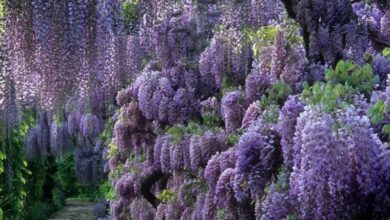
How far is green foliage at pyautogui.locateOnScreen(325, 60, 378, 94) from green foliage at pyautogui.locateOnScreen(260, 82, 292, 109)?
809mm

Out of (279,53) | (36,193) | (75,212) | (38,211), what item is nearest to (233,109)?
(279,53)

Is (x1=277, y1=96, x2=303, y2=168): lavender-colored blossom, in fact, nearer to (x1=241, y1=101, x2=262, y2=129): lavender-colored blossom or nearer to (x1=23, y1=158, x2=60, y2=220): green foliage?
(x1=241, y1=101, x2=262, y2=129): lavender-colored blossom

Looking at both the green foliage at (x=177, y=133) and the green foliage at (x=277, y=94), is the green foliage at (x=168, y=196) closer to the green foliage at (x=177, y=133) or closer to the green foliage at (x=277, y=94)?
the green foliage at (x=177, y=133)

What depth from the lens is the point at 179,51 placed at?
7.97 meters

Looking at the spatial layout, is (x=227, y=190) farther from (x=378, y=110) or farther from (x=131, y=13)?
(x=131, y=13)

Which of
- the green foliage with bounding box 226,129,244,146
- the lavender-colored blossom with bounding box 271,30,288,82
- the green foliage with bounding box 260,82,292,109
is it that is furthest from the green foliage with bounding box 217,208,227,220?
the lavender-colored blossom with bounding box 271,30,288,82

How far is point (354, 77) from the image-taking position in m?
4.32

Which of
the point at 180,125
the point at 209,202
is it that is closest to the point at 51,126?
the point at 180,125

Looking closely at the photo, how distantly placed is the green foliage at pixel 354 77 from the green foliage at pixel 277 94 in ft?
2.65

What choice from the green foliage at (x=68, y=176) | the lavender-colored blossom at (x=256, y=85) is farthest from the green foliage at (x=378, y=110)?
the green foliage at (x=68, y=176)

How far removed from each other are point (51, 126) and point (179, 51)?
408 inches

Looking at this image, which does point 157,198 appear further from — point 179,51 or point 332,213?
point 332,213

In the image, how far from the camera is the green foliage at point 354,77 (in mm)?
4289

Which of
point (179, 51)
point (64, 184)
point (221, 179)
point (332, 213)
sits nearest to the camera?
point (332, 213)
